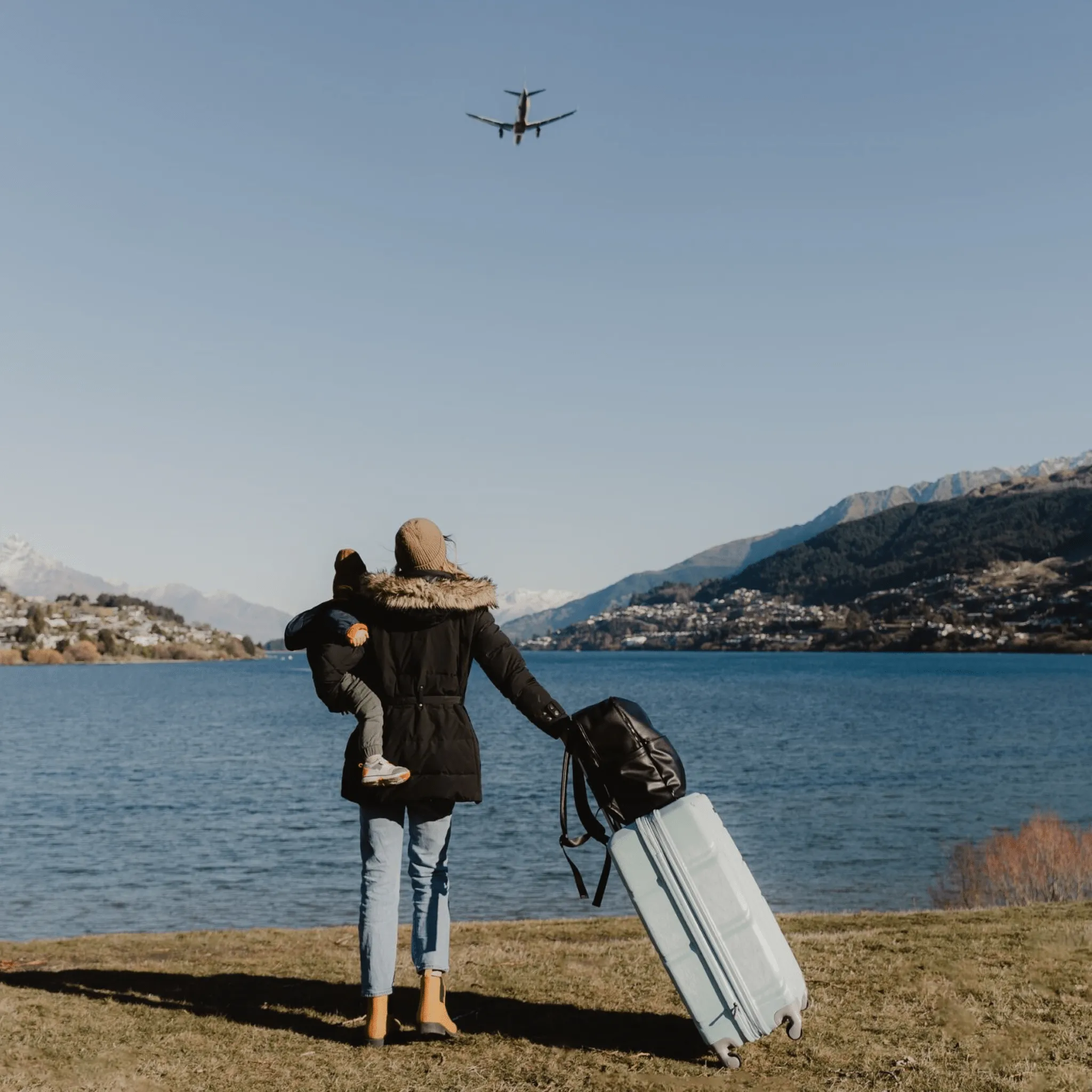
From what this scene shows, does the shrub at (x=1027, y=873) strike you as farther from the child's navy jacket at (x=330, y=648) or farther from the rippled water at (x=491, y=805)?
the child's navy jacket at (x=330, y=648)

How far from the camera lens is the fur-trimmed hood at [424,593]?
6395 mm

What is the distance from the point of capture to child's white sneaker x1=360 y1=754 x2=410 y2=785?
6.25 meters

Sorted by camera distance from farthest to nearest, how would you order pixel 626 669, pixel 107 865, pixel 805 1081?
pixel 626 669 < pixel 107 865 < pixel 805 1081

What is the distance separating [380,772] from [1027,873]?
17.6 meters

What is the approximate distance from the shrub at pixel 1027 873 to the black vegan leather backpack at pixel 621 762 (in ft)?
47.0

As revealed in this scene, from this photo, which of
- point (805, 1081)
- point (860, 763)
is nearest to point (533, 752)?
point (860, 763)

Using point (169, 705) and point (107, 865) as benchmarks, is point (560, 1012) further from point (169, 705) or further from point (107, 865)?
point (169, 705)

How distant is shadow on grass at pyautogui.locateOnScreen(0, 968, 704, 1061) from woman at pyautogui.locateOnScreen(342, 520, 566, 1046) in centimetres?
58

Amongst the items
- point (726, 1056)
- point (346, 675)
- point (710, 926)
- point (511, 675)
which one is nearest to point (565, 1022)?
point (726, 1056)

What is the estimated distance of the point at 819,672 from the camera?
160 m

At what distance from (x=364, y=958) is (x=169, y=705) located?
107191 mm

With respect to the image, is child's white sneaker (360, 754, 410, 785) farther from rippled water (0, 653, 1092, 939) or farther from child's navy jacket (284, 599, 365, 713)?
rippled water (0, 653, 1092, 939)

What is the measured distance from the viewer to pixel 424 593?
6395 mm

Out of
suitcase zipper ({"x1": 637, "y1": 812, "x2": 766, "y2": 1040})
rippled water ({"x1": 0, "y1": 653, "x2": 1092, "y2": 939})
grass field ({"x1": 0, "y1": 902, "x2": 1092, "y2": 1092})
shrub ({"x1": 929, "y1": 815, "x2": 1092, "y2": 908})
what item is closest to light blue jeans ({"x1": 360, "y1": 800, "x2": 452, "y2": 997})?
grass field ({"x1": 0, "y1": 902, "x2": 1092, "y2": 1092})
